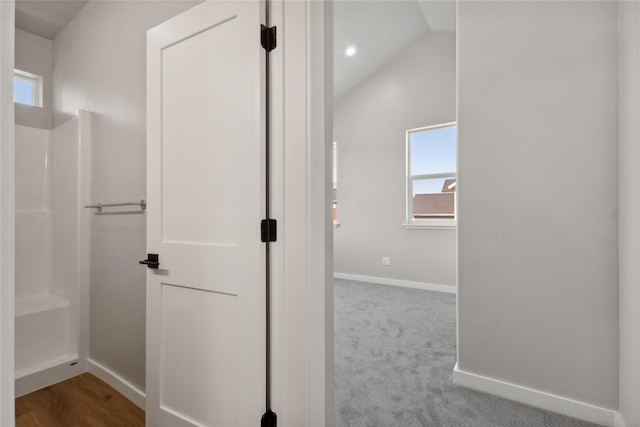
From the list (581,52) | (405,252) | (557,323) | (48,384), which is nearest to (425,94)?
(405,252)

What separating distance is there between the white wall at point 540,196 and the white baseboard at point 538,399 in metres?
0.04

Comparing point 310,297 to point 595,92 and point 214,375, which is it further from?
point 595,92

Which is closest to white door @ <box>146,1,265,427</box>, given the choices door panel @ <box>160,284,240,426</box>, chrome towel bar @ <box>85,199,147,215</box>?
door panel @ <box>160,284,240,426</box>

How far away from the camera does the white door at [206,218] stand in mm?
1273

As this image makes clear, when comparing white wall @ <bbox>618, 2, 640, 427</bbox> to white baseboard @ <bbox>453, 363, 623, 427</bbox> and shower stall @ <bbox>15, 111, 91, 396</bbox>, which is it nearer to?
white baseboard @ <bbox>453, 363, 623, 427</bbox>

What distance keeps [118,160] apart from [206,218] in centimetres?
115

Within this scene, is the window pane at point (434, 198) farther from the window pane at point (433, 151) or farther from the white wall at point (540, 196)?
the white wall at point (540, 196)

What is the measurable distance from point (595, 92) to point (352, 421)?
2172 millimetres

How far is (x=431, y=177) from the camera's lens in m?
4.54

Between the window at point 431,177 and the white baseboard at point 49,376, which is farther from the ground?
the window at point 431,177

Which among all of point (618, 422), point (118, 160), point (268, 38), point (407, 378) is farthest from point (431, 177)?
point (118, 160)
